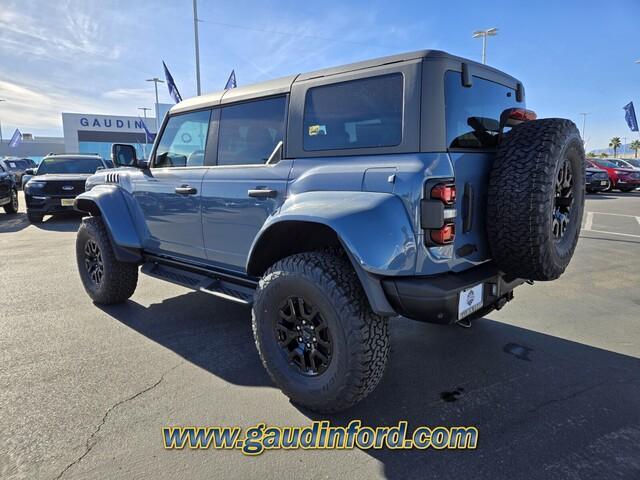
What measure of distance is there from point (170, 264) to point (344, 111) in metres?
2.29

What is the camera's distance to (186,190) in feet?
11.5

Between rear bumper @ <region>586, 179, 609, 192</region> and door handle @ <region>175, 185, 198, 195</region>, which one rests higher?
door handle @ <region>175, 185, 198, 195</region>

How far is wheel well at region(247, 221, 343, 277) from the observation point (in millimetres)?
2658

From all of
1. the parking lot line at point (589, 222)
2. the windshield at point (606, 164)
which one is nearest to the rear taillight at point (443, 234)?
the parking lot line at point (589, 222)

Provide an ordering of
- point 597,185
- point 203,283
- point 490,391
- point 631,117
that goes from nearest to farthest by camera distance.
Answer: point 490,391, point 203,283, point 597,185, point 631,117

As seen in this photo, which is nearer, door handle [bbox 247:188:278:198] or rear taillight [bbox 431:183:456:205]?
rear taillight [bbox 431:183:456:205]

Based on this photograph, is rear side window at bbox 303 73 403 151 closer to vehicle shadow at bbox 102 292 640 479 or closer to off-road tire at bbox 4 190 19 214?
vehicle shadow at bbox 102 292 640 479

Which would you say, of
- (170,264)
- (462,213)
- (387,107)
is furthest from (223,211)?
(462,213)

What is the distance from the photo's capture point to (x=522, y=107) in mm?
3283

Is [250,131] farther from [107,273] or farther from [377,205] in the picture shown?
[107,273]

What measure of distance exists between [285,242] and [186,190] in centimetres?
115

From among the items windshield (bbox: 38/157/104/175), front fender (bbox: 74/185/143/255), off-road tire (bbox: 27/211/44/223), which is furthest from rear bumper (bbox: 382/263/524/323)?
windshield (bbox: 38/157/104/175)

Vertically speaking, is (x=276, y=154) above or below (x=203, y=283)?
above

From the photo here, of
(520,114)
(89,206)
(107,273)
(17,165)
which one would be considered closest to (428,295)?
(520,114)
